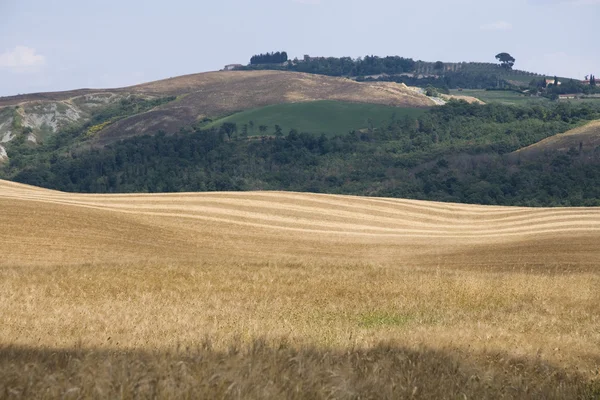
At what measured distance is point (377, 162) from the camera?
5079 inches

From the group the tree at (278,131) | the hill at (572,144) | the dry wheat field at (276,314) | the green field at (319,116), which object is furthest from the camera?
the green field at (319,116)

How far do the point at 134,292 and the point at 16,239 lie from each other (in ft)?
52.2

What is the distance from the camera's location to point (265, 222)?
43.0 meters

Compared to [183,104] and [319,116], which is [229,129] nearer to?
[319,116]

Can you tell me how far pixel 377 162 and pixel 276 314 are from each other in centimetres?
11488

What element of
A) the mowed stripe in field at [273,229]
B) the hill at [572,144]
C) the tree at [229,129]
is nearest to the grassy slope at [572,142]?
the hill at [572,144]

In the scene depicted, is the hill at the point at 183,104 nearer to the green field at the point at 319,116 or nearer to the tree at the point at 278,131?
the green field at the point at 319,116

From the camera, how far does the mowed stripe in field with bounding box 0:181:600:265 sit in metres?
32.8

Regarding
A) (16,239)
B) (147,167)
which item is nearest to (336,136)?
(147,167)

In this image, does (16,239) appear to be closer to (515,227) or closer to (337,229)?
(337,229)

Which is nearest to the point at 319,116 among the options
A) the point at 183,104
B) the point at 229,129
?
the point at 229,129

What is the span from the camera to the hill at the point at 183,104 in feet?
530

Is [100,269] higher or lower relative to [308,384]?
lower

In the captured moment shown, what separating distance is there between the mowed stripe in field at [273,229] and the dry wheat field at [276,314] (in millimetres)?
175
